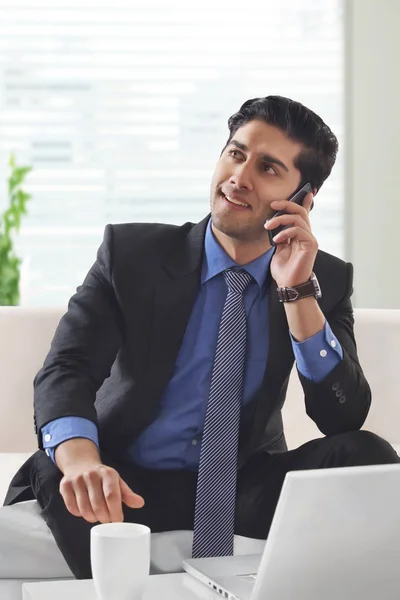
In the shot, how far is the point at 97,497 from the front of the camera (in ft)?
4.40

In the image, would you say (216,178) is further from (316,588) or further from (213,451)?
(316,588)

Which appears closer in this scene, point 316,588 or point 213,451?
point 316,588

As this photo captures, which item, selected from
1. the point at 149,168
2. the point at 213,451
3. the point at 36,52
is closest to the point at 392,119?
the point at 149,168

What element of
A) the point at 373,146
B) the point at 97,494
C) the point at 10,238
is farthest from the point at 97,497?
the point at 373,146

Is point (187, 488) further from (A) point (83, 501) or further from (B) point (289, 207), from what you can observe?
(B) point (289, 207)

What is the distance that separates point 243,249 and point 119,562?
0.94m

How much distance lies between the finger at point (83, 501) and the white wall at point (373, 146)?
3092 millimetres

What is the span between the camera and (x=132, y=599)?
1.12m

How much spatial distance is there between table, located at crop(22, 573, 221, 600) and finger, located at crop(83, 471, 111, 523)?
11 cm

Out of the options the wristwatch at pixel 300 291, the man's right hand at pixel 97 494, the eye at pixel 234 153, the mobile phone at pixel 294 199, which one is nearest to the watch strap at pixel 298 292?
the wristwatch at pixel 300 291

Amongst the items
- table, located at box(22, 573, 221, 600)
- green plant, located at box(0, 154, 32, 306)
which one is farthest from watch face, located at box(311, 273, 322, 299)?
green plant, located at box(0, 154, 32, 306)

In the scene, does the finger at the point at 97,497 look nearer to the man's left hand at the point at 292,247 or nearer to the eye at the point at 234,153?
the man's left hand at the point at 292,247

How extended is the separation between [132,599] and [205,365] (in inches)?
30.1

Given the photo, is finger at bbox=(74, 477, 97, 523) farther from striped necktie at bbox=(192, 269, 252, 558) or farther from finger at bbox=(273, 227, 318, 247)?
finger at bbox=(273, 227, 318, 247)
